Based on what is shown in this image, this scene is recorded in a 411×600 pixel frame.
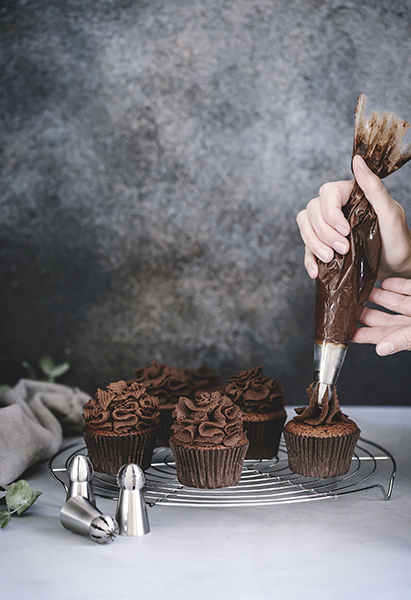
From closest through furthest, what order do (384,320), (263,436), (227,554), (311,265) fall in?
(227,554) → (311,265) → (384,320) → (263,436)

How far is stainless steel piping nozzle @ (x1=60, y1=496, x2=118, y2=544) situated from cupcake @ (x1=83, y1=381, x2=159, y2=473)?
359 millimetres

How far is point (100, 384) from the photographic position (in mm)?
2715

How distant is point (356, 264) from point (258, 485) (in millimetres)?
614

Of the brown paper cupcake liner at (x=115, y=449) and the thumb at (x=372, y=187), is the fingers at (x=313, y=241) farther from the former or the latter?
the brown paper cupcake liner at (x=115, y=449)

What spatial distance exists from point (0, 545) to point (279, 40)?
237 centimetres

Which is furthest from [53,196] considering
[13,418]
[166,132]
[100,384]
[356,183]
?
[356,183]

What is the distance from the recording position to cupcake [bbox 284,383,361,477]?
1519 mm

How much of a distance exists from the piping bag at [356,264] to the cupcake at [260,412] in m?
0.34

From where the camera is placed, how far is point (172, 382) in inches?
76.6

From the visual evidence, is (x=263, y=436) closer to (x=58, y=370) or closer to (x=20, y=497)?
(x=20, y=497)

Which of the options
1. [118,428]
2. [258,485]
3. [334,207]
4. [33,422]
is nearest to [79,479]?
[118,428]

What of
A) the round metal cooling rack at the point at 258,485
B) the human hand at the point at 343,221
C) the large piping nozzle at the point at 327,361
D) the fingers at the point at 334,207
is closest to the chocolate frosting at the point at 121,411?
the round metal cooling rack at the point at 258,485

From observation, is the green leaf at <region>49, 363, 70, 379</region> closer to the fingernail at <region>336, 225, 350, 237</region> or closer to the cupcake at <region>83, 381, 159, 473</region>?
the cupcake at <region>83, 381, 159, 473</region>

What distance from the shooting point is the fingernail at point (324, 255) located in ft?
4.63
